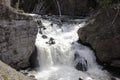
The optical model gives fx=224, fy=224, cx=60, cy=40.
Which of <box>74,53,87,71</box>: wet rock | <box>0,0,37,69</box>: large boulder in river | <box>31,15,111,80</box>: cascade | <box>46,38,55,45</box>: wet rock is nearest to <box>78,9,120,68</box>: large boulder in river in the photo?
<box>31,15,111,80</box>: cascade

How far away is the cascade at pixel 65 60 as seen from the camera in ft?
60.1

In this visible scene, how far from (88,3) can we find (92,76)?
1525 cm

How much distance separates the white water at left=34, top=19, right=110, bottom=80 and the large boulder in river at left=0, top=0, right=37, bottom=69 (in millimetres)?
1635

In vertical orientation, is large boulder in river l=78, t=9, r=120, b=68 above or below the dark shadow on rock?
above

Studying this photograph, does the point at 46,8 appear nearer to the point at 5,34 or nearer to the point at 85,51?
the point at 85,51

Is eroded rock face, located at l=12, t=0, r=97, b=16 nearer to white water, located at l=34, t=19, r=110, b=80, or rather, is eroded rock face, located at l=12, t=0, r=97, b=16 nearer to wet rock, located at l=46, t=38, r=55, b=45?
white water, located at l=34, t=19, r=110, b=80

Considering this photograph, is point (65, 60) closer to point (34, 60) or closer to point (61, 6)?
point (34, 60)

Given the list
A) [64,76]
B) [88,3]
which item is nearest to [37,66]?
[64,76]

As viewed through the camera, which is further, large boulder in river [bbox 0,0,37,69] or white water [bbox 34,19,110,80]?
white water [bbox 34,19,110,80]

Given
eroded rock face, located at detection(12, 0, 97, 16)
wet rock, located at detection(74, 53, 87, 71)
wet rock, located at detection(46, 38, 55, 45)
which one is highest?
eroded rock face, located at detection(12, 0, 97, 16)

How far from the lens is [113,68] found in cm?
2020

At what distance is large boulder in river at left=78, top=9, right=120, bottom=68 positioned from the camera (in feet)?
65.4

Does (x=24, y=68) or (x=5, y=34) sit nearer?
(x=5, y=34)

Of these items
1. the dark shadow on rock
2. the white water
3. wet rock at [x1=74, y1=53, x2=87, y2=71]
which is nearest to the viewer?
the white water
